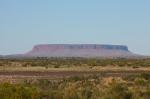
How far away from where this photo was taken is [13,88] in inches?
851

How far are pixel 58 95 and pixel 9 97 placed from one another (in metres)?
3.89

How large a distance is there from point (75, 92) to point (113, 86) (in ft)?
Result: 7.05

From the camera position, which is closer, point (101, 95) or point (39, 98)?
point (39, 98)

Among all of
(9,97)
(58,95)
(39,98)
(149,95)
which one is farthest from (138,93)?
(9,97)

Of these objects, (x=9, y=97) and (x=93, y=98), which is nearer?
(x=9, y=97)

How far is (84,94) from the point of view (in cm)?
2352

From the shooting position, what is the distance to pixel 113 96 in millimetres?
22203

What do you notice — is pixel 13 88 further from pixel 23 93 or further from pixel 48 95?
pixel 48 95

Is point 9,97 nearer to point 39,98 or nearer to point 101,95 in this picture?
point 39,98

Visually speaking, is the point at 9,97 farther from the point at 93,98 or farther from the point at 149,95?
the point at 149,95

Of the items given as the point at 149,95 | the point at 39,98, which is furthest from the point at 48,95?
the point at 149,95

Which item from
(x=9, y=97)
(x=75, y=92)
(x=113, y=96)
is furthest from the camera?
(x=75, y=92)

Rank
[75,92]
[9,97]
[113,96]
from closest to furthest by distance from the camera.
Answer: [9,97], [113,96], [75,92]

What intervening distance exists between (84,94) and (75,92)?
23.2 inches
